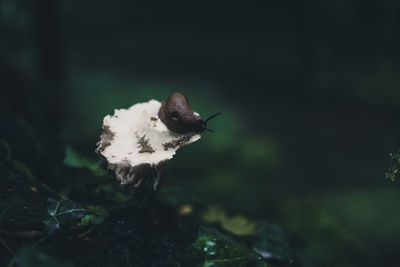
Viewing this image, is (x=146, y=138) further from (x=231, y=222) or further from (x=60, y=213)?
(x=231, y=222)

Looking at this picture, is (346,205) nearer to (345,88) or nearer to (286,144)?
(286,144)

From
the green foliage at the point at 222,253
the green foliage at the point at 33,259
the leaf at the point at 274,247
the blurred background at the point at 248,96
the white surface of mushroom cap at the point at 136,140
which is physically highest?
the blurred background at the point at 248,96

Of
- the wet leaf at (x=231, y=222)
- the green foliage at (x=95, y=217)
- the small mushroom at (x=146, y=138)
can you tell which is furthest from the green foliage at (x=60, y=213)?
the wet leaf at (x=231, y=222)

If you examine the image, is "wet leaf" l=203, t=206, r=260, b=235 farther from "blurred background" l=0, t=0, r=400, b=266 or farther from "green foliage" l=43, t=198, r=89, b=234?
"green foliage" l=43, t=198, r=89, b=234

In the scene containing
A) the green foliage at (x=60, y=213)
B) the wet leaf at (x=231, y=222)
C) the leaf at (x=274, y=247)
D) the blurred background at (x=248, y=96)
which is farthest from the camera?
the blurred background at (x=248, y=96)

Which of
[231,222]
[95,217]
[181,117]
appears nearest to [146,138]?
[181,117]

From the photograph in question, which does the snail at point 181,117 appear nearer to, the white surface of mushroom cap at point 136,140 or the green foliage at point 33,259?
the white surface of mushroom cap at point 136,140
